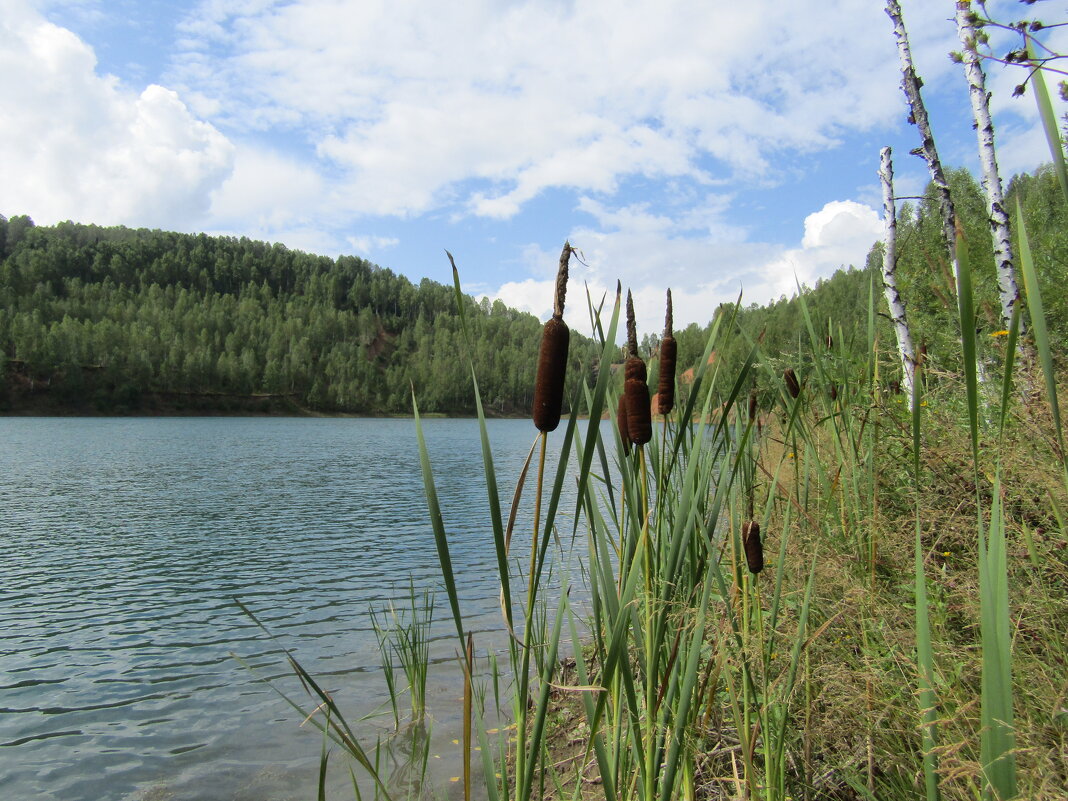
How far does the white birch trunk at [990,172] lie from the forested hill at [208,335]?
6411 centimetres

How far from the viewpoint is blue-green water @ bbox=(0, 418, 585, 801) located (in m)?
7.08

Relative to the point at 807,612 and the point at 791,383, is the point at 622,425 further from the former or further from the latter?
the point at 791,383

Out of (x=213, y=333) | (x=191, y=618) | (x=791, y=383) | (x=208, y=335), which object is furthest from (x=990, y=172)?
(x=213, y=333)

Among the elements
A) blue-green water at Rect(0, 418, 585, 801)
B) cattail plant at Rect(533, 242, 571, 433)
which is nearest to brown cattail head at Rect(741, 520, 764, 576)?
cattail plant at Rect(533, 242, 571, 433)

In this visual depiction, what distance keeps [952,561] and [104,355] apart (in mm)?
128878

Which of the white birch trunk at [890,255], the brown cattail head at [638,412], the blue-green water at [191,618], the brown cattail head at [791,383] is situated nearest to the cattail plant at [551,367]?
the brown cattail head at [638,412]

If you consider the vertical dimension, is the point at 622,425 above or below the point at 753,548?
above

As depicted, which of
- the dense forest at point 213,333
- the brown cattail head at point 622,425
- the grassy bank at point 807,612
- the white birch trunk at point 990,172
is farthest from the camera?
the dense forest at point 213,333

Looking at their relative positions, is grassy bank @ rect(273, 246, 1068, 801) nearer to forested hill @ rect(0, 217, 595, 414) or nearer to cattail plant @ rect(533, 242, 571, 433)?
cattail plant @ rect(533, 242, 571, 433)

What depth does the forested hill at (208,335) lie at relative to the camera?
105 m

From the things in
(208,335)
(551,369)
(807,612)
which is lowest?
(807,612)

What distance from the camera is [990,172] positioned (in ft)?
28.1

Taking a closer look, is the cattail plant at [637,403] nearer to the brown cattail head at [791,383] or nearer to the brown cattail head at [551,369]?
the brown cattail head at [551,369]

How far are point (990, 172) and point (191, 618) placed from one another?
14284 millimetres
